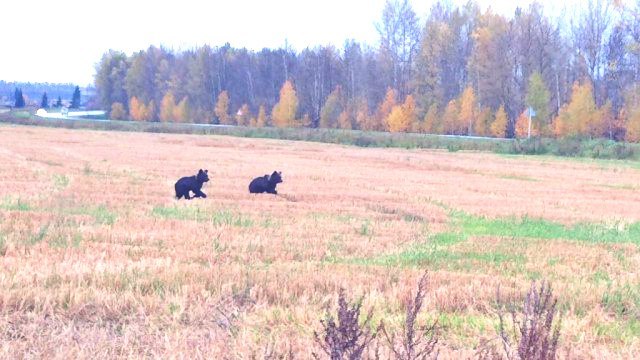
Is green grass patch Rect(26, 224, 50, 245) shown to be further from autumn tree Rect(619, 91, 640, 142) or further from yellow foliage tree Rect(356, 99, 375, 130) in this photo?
yellow foliage tree Rect(356, 99, 375, 130)

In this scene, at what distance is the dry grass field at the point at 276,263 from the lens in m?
6.20

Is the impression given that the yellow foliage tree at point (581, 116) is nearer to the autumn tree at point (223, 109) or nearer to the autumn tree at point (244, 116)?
the autumn tree at point (244, 116)

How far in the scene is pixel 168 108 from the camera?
327 ft

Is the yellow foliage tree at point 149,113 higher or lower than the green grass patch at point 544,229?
higher

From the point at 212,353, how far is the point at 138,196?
40.7 ft

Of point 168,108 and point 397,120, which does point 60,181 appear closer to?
point 397,120

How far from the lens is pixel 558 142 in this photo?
51344 mm

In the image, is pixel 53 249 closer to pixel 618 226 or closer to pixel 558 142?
pixel 618 226

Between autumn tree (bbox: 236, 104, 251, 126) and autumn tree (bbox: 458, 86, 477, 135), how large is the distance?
97.1 feet

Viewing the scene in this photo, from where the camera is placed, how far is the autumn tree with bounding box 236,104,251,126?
303 ft

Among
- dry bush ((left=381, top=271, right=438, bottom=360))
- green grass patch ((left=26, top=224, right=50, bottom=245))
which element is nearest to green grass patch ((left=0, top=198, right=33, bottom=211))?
green grass patch ((left=26, top=224, right=50, bottom=245))

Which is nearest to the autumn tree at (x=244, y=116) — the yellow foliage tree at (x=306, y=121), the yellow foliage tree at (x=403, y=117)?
the yellow foliage tree at (x=306, y=121)

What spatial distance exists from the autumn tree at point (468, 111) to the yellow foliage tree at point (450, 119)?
0.50 meters

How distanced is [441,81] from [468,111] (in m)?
9.48
